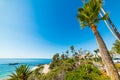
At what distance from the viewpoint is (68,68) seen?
41812 millimetres

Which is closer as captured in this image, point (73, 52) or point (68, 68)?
point (68, 68)

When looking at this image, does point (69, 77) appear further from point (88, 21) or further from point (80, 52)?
point (80, 52)

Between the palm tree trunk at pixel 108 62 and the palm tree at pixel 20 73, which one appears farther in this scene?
the palm tree at pixel 20 73

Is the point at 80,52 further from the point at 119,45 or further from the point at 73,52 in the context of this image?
the point at 119,45

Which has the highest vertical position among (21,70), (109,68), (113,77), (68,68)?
(68,68)

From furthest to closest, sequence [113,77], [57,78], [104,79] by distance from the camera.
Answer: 1. [57,78]
2. [104,79]
3. [113,77]

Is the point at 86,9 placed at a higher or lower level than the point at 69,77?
higher

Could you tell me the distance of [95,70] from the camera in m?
42.3

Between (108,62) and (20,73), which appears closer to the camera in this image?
(108,62)

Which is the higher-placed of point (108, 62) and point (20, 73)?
point (20, 73)

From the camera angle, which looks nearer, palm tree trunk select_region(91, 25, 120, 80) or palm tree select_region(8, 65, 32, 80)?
palm tree trunk select_region(91, 25, 120, 80)

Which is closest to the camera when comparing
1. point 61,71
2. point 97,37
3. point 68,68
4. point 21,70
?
point 97,37

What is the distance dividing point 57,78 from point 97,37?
25.9 meters

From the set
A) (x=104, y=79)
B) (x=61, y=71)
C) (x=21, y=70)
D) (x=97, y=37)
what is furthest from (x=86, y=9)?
(x=61, y=71)
